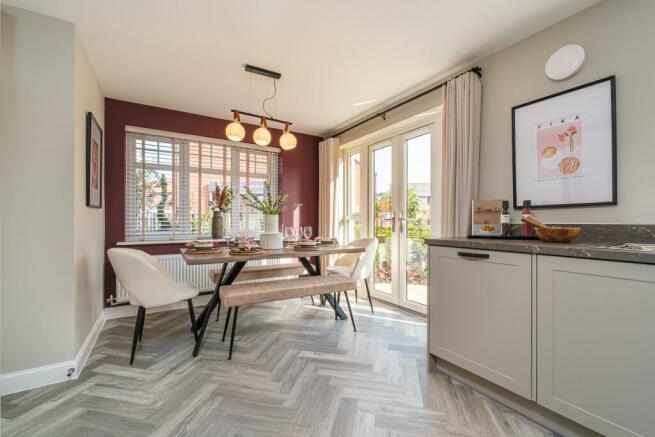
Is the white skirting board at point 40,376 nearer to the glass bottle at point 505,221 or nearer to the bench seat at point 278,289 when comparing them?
the bench seat at point 278,289

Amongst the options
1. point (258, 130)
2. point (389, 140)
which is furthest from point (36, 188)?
point (389, 140)

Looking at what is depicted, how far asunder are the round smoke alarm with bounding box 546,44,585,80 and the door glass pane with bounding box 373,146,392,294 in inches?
74.3

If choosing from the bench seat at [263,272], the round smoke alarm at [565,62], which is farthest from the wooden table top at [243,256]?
the round smoke alarm at [565,62]

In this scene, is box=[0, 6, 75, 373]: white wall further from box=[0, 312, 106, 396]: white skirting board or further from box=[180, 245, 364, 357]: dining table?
box=[180, 245, 364, 357]: dining table

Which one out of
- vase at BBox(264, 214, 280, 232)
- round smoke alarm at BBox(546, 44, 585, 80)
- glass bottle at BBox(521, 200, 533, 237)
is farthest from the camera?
vase at BBox(264, 214, 280, 232)

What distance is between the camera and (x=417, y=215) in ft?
10.8

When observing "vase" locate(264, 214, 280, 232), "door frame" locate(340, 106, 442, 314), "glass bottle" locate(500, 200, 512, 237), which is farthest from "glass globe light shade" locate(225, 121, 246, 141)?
"glass bottle" locate(500, 200, 512, 237)

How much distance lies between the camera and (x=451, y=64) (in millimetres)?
2488

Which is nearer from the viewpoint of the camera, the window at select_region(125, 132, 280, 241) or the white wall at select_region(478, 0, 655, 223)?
the white wall at select_region(478, 0, 655, 223)

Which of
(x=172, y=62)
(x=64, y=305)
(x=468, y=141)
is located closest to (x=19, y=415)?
(x=64, y=305)

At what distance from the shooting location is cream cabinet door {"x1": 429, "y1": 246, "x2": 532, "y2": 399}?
4.88 ft

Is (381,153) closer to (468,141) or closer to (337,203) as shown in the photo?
(337,203)

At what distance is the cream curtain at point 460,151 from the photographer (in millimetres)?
2367

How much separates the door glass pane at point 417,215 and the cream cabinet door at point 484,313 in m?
1.29
